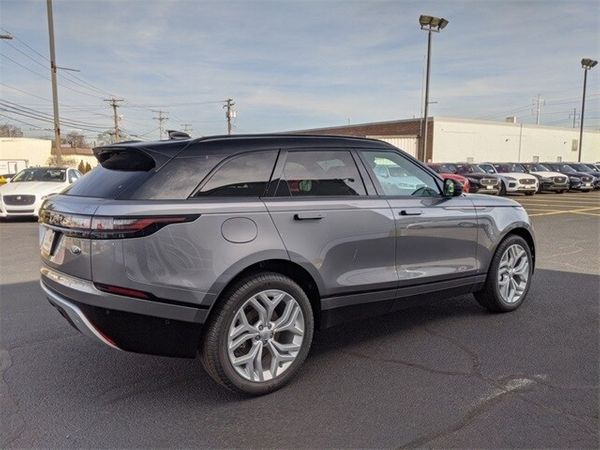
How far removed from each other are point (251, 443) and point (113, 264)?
127 centimetres

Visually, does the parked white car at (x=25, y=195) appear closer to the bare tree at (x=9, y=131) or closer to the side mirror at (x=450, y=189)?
the side mirror at (x=450, y=189)

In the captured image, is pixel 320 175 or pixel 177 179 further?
pixel 320 175

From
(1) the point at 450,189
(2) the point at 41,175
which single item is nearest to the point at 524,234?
(1) the point at 450,189

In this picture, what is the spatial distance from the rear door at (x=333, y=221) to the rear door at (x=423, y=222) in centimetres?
14

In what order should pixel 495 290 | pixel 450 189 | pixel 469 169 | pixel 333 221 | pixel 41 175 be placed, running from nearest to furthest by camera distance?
pixel 333 221
pixel 450 189
pixel 495 290
pixel 41 175
pixel 469 169

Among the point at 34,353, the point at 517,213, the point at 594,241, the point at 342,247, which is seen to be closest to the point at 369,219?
A: the point at 342,247

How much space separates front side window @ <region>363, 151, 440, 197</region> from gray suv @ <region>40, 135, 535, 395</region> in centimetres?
3

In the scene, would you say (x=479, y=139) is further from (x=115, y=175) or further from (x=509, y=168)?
(x=115, y=175)

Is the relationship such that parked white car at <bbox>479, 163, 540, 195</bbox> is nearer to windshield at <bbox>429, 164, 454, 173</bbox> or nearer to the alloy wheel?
windshield at <bbox>429, 164, 454, 173</bbox>

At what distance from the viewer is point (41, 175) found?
14.1m

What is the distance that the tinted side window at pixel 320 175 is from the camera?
348 centimetres

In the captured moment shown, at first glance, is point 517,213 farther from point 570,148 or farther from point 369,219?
point 570,148

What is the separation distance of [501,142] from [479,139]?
12.5 ft

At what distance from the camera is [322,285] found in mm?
3443
